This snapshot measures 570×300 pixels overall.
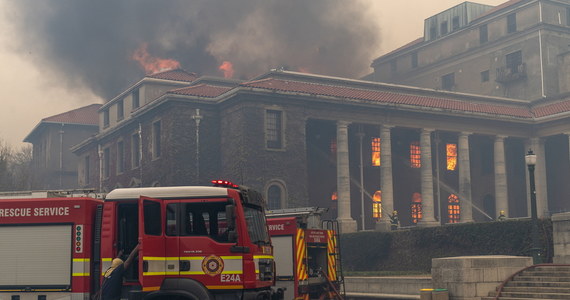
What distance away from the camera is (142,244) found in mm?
13523

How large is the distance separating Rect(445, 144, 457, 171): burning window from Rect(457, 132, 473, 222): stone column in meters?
5.06

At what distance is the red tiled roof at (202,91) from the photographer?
54.0m

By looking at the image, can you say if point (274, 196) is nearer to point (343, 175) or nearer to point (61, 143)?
point (343, 175)

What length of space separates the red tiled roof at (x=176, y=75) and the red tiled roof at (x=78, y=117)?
23.3 metres

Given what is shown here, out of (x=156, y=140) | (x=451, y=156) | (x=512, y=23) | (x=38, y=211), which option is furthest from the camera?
(x=512, y=23)

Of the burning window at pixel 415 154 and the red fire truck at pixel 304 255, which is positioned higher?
the burning window at pixel 415 154

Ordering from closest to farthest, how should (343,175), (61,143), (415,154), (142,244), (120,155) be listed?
1. (142,244)
2. (343,175)
3. (415,154)
4. (120,155)
5. (61,143)

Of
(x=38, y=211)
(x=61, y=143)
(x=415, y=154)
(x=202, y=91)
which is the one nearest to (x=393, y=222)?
(x=415, y=154)

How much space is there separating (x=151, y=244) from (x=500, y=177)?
171 feet

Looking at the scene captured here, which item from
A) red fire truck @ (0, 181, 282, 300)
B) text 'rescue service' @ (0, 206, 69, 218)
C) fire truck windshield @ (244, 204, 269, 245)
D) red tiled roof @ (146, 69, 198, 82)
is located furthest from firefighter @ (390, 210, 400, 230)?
text 'rescue service' @ (0, 206, 69, 218)

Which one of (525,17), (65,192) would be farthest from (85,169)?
(65,192)

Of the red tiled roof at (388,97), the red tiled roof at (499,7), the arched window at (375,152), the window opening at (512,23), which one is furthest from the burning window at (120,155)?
the window opening at (512,23)

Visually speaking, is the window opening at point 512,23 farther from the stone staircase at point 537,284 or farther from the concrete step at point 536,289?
the concrete step at point 536,289

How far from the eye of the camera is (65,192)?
15.7 metres
